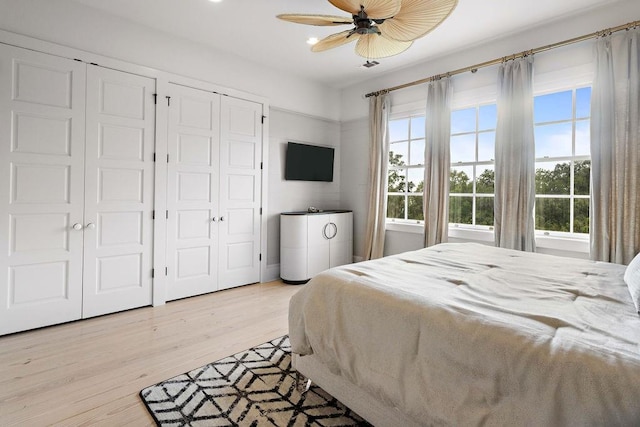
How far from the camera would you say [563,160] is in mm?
3189

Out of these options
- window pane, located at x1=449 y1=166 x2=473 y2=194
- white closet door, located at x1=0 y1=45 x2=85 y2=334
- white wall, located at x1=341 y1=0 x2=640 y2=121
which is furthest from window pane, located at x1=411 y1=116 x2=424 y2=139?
white closet door, located at x1=0 y1=45 x2=85 y2=334

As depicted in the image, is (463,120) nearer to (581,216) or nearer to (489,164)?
(489,164)

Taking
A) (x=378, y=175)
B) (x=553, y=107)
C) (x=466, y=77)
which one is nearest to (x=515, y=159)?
(x=553, y=107)

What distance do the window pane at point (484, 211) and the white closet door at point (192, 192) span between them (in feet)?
10.3

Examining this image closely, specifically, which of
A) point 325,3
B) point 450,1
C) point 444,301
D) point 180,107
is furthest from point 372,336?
point 180,107

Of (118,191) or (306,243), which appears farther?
(306,243)

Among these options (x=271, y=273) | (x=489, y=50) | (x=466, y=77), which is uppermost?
(x=489, y=50)

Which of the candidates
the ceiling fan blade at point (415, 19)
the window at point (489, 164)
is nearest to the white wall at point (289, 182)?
the window at point (489, 164)

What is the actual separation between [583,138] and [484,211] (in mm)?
1146

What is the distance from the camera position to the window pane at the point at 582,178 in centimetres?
306

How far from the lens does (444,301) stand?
133 centimetres

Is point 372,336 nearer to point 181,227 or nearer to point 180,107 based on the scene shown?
point 181,227

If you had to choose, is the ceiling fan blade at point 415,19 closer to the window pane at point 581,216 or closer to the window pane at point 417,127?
the window pane at point 417,127

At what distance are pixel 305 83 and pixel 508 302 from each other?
4234 millimetres
